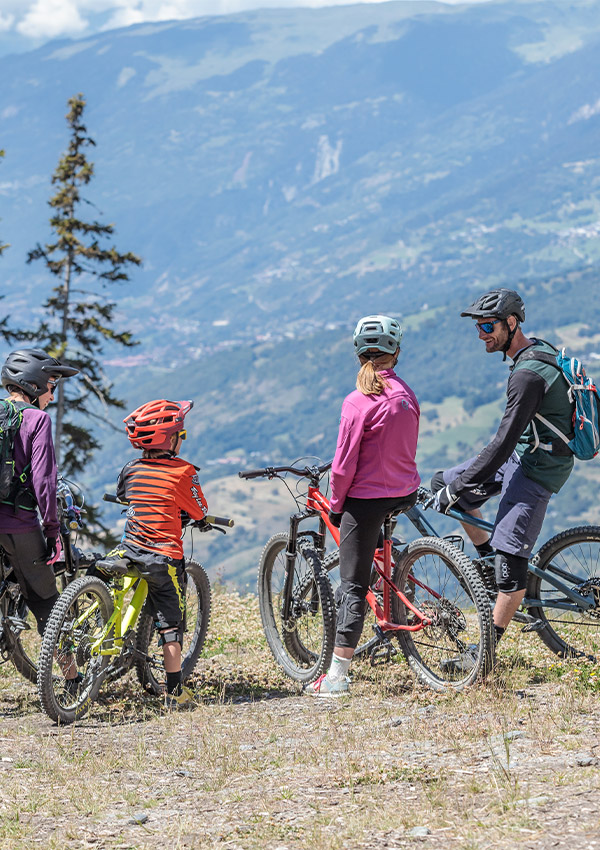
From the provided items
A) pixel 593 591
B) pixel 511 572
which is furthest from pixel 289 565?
pixel 593 591

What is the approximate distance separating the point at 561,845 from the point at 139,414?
4102 mm

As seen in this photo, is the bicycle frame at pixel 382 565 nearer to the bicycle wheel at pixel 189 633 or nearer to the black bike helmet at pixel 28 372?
Result: the bicycle wheel at pixel 189 633

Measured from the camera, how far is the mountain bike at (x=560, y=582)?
6785 mm

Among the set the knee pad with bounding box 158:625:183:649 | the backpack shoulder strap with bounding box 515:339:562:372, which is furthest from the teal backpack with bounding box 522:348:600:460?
the knee pad with bounding box 158:625:183:649

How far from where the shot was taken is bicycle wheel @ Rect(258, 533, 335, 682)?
7.14 metres

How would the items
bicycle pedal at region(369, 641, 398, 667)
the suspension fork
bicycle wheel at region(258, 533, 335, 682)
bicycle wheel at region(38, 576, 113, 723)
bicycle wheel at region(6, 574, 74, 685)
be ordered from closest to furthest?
1. bicycle wheel at region(38, 576, 113, 723)
2. bicycle wheel at region(6, 574, 74, 685)
3. bicycle wheel at region(258, 533, 335, 682)
4. bicycle pedal at region(369, 641, 398, 667)
5. the suspension fork

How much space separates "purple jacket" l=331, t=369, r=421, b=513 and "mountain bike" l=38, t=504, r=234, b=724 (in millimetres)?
932

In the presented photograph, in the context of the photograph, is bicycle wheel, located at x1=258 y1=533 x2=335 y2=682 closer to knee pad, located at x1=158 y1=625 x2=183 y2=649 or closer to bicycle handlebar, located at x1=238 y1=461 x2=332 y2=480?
bicycle handlebar, located at x1=238 y1=461 x2=332 y2=480

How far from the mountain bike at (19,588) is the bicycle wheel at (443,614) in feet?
8.08

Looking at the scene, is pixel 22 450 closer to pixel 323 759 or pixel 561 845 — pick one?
pixel 323 759

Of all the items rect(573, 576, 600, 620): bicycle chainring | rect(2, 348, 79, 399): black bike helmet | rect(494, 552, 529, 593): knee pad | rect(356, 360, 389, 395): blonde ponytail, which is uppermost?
rect(2, 348, 79, 399): black bike helmet

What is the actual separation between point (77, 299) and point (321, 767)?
22.8m

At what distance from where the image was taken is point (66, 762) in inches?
218

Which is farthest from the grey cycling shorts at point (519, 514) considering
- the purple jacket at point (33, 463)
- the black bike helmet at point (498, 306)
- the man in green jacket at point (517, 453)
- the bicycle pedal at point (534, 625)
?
the purple jacket at point (33, 463)
